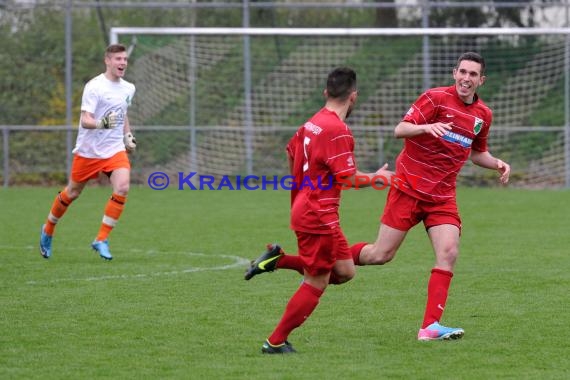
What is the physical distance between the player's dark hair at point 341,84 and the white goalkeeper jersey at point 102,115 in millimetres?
5323

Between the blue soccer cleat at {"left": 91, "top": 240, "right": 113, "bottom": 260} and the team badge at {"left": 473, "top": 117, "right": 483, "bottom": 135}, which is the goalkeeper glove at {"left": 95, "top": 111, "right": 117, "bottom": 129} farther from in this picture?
the team badge at {"left": 473, "top": 117, "right": 483, "bottom": 135}

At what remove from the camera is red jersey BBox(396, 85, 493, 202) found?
7.53m

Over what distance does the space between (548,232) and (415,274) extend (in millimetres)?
4106

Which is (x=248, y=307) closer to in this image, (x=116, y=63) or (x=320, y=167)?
(x=320, y=167)

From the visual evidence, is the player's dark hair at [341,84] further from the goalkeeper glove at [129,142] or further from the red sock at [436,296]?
the goalkeeper glove at [129,142]

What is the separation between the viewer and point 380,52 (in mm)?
23203

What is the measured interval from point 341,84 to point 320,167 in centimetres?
49

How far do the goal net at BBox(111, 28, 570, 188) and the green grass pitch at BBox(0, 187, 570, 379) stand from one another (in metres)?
6.79

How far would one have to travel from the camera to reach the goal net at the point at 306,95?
21.9 m

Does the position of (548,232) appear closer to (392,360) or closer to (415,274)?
(415,274)

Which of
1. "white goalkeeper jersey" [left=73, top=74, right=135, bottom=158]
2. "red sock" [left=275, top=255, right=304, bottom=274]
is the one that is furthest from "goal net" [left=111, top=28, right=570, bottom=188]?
"red sock" [left=275, top=255, right=304, bottom=274]

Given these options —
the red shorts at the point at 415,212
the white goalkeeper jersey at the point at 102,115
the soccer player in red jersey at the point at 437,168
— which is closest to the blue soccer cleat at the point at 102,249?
the white goalkeeper jersey at the point at 102,115


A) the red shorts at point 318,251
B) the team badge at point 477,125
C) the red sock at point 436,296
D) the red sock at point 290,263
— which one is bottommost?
the red sock at point 436,296

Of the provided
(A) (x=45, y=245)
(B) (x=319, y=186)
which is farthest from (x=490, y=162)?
(A) (x=45, y=245)
